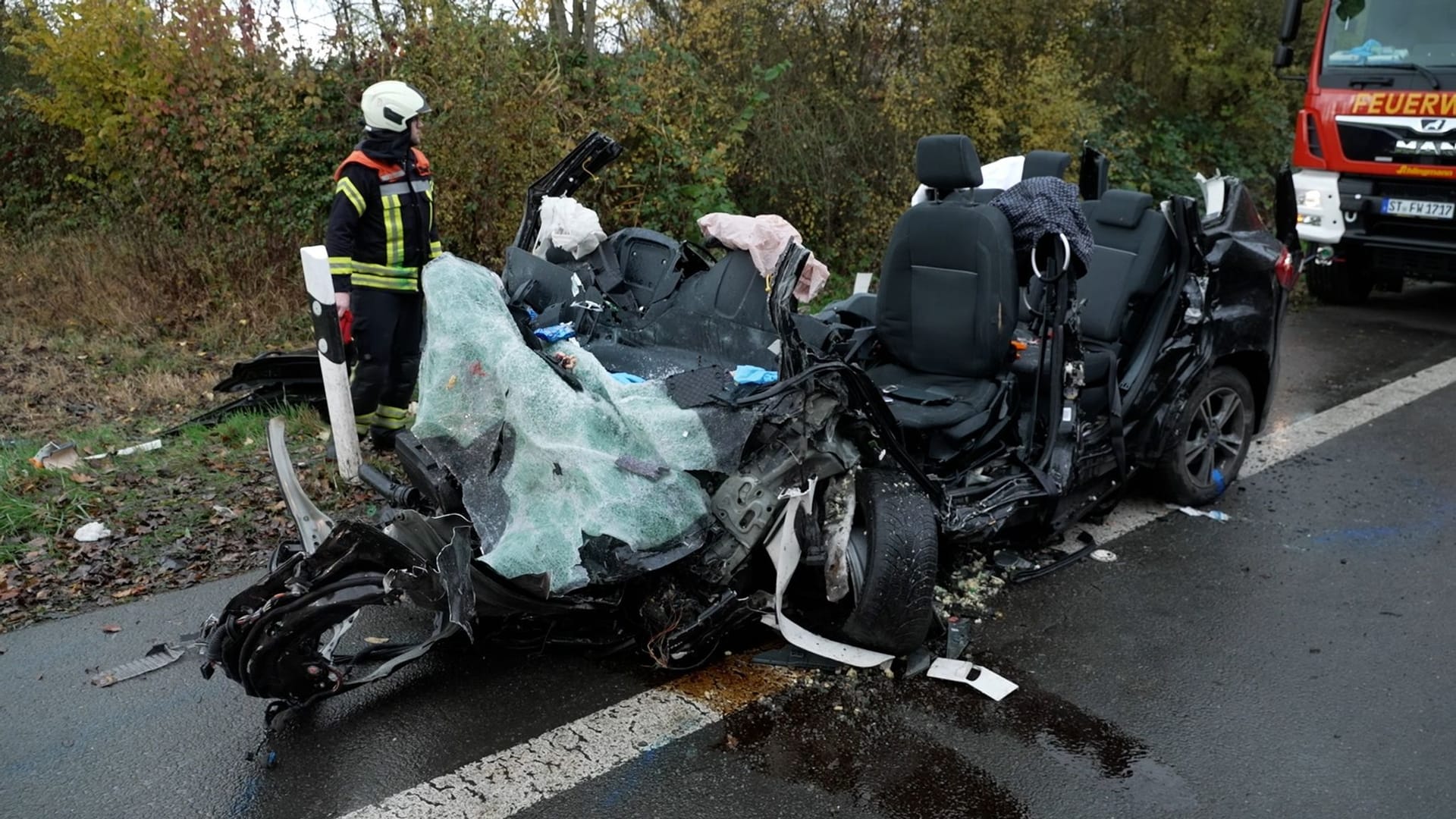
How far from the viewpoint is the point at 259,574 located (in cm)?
443

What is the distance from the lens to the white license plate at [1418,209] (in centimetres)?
815

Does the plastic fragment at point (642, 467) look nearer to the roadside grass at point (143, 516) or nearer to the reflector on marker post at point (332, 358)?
the roadside grass at point (143, 516)

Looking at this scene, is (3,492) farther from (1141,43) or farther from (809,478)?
(1141,43)

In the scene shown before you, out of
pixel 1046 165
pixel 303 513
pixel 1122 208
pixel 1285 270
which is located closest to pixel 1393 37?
pixel 1285 270

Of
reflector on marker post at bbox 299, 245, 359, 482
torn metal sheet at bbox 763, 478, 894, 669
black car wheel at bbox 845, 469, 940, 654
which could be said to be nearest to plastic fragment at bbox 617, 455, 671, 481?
torn metal sheet at bbox 763, 478, 894, 669

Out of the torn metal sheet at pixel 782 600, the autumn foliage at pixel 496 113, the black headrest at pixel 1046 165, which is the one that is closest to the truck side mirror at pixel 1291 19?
the autumn foliage at pixel 496 113

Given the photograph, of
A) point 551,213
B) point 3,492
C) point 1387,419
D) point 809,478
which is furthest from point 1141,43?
point 3,492

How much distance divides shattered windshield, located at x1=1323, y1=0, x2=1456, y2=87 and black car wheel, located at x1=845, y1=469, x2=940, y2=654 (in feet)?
23.1

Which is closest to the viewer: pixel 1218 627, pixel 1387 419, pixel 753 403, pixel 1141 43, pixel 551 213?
pixel 753 403

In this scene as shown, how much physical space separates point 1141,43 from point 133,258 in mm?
11126

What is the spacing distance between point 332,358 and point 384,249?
0.88 meters

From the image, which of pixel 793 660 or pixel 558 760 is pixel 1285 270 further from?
pixel 558 760

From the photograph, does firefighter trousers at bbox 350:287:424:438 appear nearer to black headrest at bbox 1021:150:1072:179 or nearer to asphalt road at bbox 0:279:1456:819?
asphalt road at bbox 0:279:1456:819

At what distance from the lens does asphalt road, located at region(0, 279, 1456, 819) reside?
121 inches
